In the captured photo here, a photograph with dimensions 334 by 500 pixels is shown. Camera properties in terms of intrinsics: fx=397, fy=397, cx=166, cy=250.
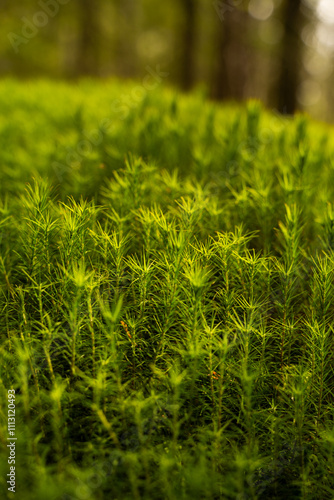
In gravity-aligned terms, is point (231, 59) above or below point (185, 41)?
below

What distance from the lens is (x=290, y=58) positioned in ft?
17.5

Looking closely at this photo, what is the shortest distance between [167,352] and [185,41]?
10.3 m

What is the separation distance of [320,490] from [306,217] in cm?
111

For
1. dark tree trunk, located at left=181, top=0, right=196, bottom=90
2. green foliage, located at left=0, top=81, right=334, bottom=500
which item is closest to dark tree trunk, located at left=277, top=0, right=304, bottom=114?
green foliage, located at left=0, top=81, right=334, bottom=500

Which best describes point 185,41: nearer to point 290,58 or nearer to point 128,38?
point 128,38

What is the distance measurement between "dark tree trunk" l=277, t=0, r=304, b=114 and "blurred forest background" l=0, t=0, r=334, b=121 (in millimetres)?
12

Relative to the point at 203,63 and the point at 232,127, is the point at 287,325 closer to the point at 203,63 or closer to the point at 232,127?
the point at 232,127

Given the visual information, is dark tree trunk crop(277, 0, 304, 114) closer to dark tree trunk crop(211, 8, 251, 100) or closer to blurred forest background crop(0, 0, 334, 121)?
blurred forest background crop(0, 0, 334, 121)

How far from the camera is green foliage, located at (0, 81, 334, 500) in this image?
1098 millimetres

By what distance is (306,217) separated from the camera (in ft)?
6.02

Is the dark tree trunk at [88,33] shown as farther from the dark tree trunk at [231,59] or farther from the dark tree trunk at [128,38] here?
the dark tree trunk at [231,59]

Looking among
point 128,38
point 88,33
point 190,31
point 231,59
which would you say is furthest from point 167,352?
point 128,38

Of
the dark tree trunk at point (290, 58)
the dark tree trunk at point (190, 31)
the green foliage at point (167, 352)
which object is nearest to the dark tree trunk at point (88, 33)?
the dark tree trunk at point (190, 31)

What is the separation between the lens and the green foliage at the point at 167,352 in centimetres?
110
